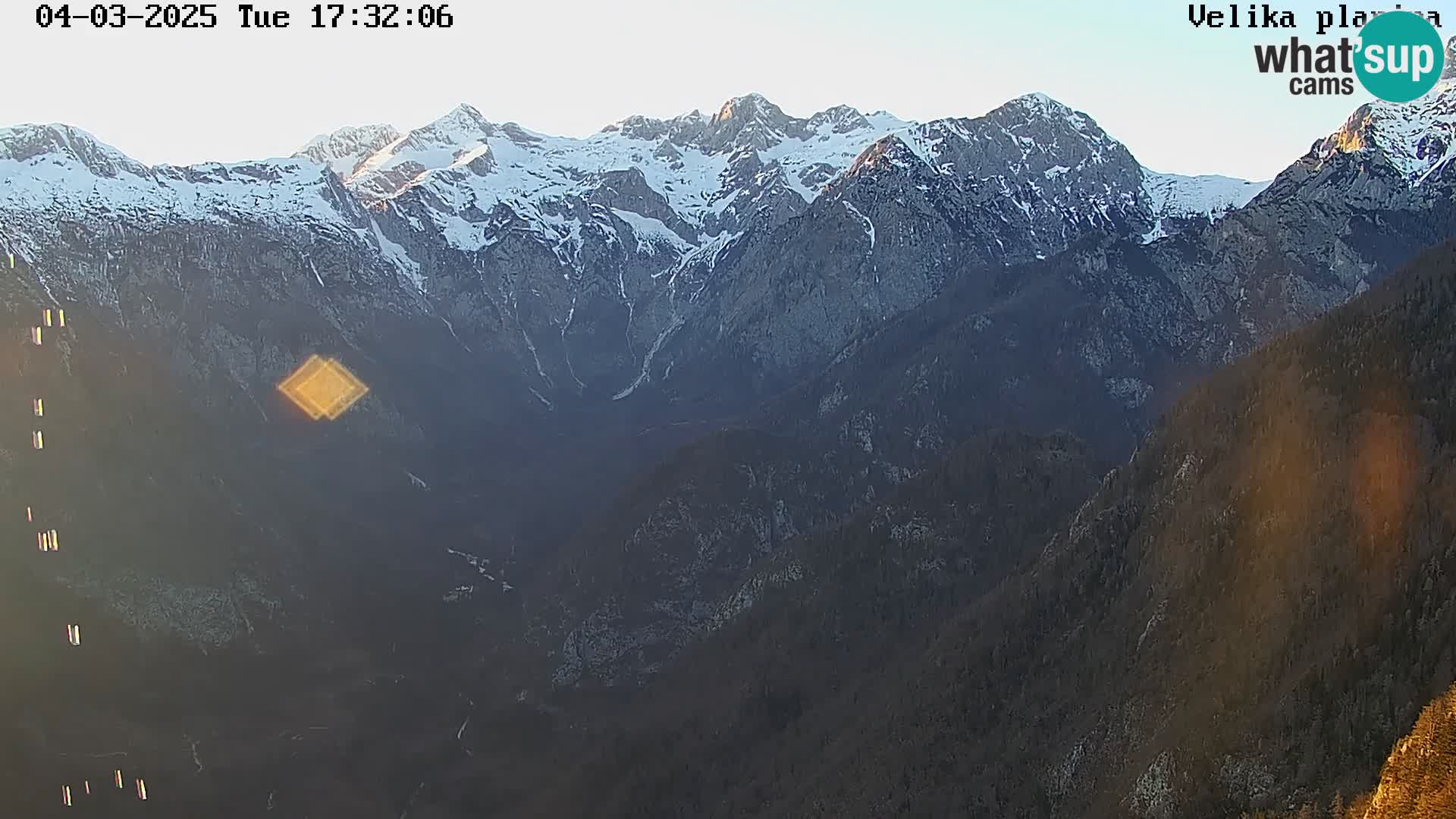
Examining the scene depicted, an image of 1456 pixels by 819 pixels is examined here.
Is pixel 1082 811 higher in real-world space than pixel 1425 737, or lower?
lower

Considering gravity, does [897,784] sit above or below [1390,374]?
below

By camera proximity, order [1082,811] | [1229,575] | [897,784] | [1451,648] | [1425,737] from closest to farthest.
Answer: [1425,737], [1451,648], [1082,811], [1229,575], [897,784]

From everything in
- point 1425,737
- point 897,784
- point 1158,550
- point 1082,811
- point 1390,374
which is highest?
point 1390,374

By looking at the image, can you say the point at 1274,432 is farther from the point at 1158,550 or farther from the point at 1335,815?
the point at 1335,815

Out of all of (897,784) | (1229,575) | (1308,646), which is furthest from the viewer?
(897,784)

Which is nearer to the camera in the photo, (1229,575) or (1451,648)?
(1451,648)

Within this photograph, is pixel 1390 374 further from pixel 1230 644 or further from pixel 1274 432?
pixel 1230 644

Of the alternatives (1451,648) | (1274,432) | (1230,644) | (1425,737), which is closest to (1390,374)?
(1274,432)

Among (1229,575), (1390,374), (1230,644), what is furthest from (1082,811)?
(1390,374)

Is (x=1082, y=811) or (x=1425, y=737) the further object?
(x=1082, y=811)

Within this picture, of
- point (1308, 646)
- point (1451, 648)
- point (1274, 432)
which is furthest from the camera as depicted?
point (1274, 432)
